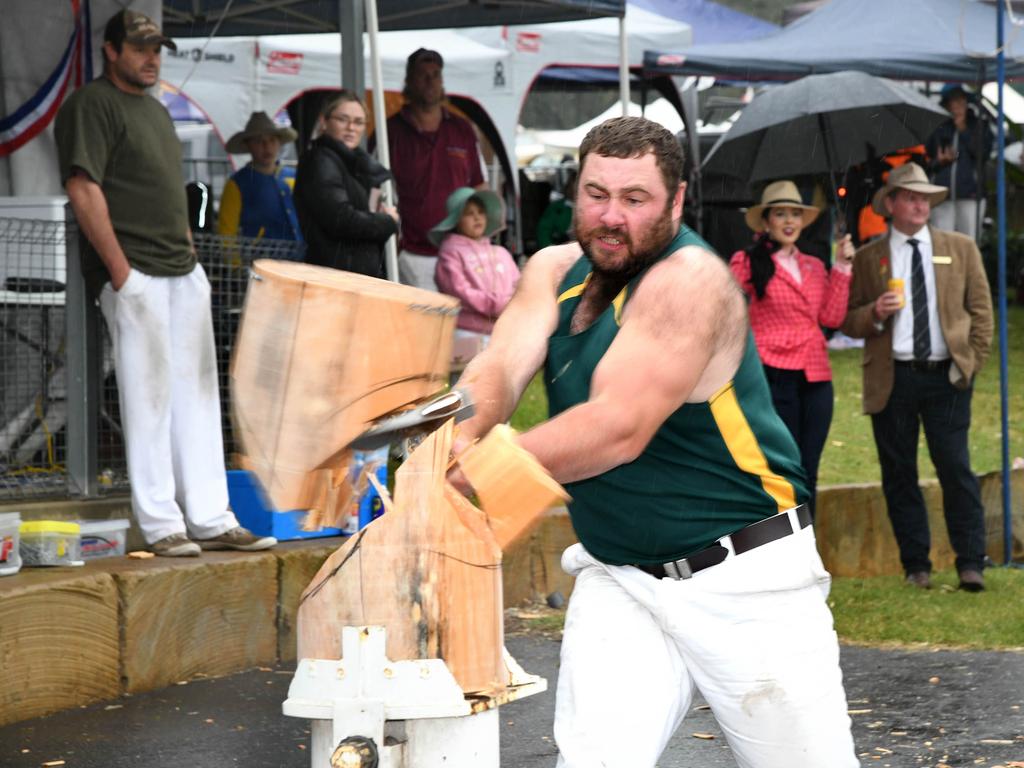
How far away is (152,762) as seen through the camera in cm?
564

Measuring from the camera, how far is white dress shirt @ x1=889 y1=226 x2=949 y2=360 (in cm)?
877

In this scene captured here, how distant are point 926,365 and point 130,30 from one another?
4.41 metres

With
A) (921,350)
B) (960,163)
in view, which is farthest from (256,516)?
(960,163)

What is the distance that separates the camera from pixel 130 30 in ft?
23.5

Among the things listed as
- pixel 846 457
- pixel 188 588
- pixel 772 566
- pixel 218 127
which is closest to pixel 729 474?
pixel 772 566

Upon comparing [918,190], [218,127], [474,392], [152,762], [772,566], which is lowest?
[152,762]

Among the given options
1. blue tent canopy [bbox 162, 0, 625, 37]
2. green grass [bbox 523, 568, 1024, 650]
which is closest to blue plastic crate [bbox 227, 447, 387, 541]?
green grass [bbox 523, 568, 1024, 650]

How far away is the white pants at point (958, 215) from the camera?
15.9 meters

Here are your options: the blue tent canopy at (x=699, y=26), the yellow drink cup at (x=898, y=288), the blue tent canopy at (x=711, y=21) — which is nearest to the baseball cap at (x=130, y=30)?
the yellow drink cup at (x=898, y=288)

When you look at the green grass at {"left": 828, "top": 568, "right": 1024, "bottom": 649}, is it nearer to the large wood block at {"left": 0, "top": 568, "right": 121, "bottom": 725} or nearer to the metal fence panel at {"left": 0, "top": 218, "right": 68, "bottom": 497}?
the large wood block at {"left": 0, "top": 568, "right": 121, "bottom": 725}

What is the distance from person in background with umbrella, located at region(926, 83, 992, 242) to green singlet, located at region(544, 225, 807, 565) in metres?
12.4

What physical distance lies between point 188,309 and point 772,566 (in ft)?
14.3

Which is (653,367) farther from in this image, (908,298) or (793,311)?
(908,298)

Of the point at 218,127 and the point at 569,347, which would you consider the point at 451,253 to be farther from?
the point at 218,127
